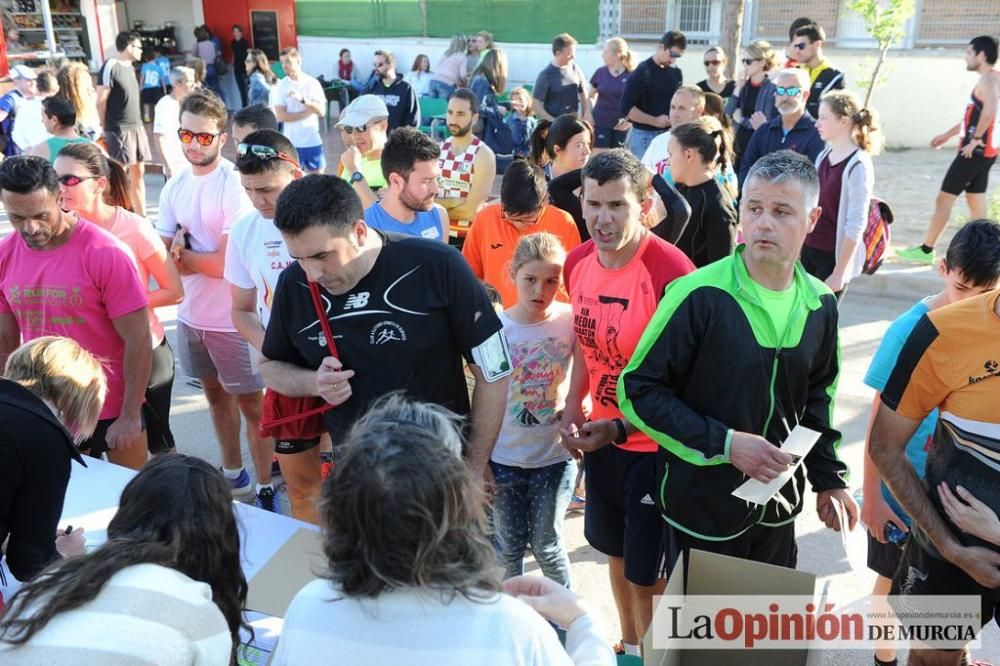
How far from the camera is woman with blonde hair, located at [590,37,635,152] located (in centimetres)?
1003

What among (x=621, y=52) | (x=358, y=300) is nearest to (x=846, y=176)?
(x=358, y=300)

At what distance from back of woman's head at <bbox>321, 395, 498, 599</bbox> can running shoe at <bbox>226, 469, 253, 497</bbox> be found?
331cm

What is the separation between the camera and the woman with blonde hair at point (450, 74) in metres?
14.6

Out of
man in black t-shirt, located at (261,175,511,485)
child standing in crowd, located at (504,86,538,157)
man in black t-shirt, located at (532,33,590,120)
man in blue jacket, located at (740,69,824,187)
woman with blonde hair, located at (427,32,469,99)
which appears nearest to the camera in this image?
man in black t-shirt, located at (261,175,511,485)

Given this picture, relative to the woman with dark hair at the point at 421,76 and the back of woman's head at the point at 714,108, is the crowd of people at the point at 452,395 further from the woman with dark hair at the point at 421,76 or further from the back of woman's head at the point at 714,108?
the woman with dark hair at the point at 421,76

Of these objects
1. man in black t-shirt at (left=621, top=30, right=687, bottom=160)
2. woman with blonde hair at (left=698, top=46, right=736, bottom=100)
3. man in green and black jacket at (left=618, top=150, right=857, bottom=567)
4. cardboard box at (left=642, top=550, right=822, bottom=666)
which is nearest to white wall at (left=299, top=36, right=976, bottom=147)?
woman with blonde hair at (left=698, top=46, right=736, bottom=100)

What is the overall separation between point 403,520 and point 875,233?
4.58 meters

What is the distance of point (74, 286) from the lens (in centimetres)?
348

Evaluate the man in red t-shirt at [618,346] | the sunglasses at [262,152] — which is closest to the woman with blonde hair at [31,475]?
the sunglasses at [262,152]

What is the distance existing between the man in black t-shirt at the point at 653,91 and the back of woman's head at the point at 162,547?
7901 millimetres

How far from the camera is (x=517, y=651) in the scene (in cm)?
147

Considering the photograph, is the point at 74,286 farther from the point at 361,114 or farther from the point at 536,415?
the point at 361,114

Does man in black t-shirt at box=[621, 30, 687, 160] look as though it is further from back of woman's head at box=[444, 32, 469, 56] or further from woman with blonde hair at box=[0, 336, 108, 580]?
woman with blonde hair at box=[0, 336, 108, 580]

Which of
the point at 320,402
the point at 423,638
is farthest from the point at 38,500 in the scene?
the point at 423,638
